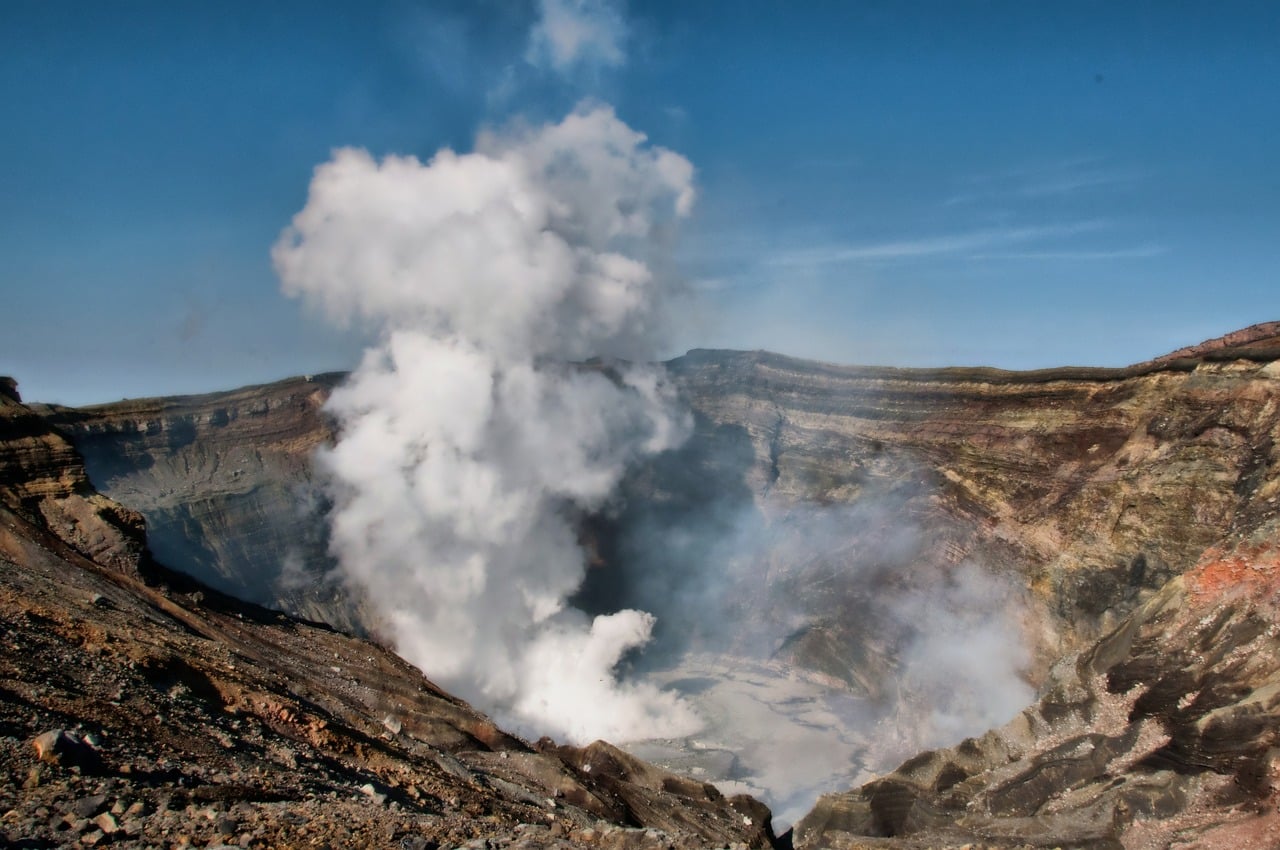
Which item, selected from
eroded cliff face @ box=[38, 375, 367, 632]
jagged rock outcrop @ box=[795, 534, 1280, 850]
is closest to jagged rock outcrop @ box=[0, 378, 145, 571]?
eroded cliff face @ box=[38, 375, 367, 632]

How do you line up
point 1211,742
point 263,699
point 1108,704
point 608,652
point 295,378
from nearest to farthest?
1. point 263,699
2. point 1211,742
3. point 1108,704
4. point 608,652
5. point 295,378

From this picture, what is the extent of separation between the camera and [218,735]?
43.1 ft

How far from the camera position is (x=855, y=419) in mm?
47688

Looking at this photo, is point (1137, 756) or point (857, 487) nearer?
point (1137, 756)

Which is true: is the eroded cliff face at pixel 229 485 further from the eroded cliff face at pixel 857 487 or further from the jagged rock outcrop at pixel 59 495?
the jagged rock outcrop at pixel 59 495

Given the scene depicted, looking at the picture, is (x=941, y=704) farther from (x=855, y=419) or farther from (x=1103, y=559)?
(x=855, y=419)

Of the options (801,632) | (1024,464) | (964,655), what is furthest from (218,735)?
(801,632)

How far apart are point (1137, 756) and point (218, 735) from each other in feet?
61.5

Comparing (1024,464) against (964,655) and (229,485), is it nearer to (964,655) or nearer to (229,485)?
(964,655)

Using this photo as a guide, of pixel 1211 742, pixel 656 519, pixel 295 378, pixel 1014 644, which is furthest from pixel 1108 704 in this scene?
pixel 295 378

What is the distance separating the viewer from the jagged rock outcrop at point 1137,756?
1636cm

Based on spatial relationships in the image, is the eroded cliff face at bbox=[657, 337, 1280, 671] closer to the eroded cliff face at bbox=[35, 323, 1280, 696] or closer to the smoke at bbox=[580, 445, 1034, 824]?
the eroded cliff face at bbox=[35, 323, 1280, 696]

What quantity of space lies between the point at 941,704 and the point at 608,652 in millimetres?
18577

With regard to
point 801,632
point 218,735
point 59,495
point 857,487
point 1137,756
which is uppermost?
point 857,487
